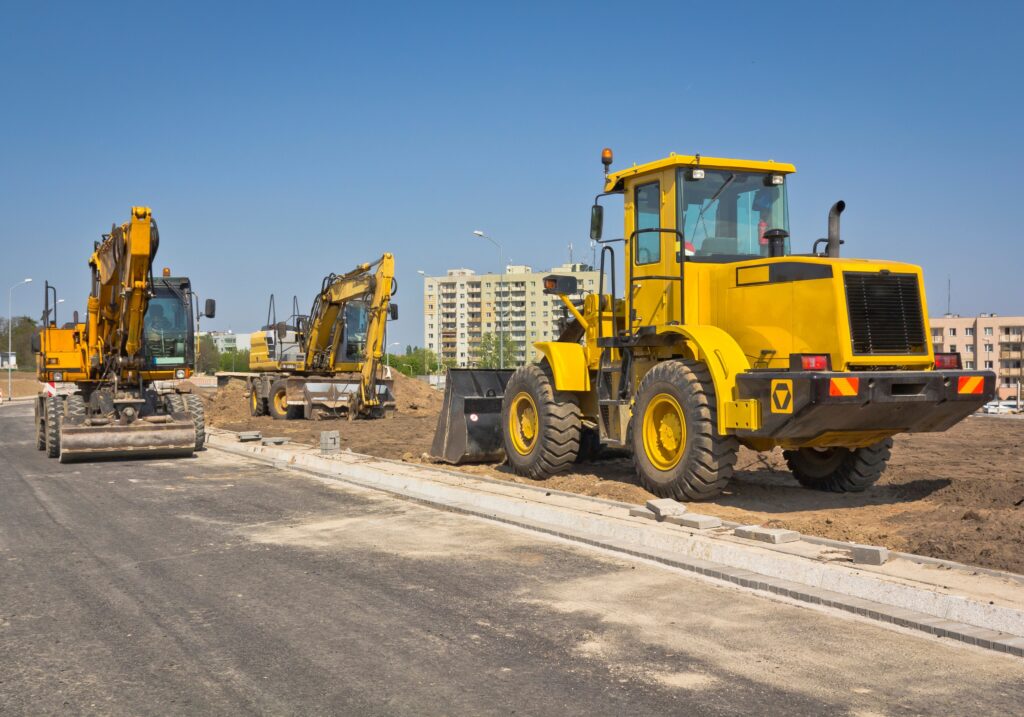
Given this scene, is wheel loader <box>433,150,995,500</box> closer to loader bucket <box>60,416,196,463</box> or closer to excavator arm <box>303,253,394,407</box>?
loader bucket <box>60,416,196,463</box>

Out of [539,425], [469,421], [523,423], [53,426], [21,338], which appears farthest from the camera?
[21,338]

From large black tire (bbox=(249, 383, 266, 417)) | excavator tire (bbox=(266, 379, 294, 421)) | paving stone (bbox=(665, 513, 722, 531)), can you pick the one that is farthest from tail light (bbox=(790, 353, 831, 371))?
large black tire (bbox=(249, 383, 266, 417))

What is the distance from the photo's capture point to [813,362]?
869 centimetres

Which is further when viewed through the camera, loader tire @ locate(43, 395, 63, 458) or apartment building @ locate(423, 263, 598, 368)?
apartment building @ locate(423, 263, 598, 368)

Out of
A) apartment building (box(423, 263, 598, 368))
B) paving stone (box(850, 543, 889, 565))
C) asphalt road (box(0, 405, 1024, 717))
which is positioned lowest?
asphalt road (box(0, 405, 1024, 717))

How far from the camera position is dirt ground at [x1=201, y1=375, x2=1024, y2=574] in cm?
759

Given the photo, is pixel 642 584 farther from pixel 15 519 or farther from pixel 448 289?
pixel 448 289

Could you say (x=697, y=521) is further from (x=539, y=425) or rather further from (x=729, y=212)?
(x=539, y=425)

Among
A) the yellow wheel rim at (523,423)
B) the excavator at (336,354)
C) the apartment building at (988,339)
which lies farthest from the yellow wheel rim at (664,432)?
the apartment building at (988,339)

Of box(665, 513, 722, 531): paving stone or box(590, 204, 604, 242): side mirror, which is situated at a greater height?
box(590, 204, 604, 242): side mirror

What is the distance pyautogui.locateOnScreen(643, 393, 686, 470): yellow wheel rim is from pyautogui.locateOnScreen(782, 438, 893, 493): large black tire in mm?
1913

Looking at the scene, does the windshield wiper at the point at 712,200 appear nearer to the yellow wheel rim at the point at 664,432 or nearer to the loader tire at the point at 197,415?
the yellow wheel rim at the point at 664,432

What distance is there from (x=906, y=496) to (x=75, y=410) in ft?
44.0

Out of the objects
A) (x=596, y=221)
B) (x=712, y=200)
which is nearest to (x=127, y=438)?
(x=596, y=221)
